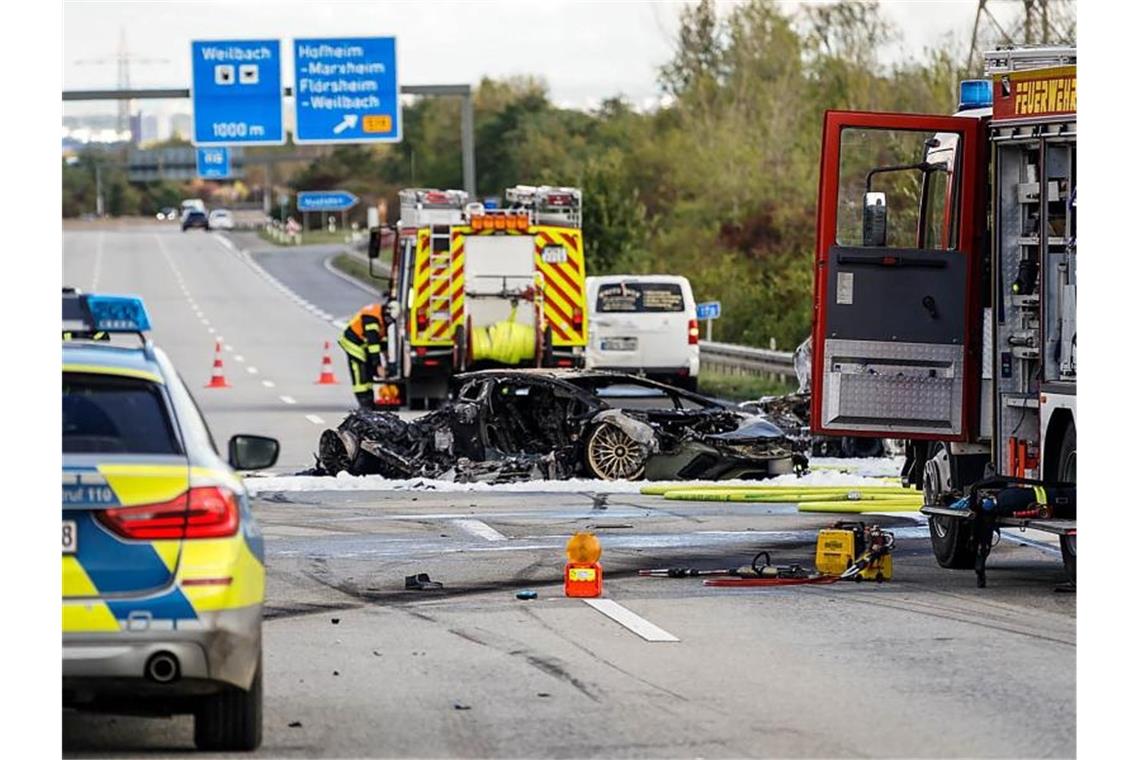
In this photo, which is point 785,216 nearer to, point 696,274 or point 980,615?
point 696,274

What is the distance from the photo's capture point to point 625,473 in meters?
20.3

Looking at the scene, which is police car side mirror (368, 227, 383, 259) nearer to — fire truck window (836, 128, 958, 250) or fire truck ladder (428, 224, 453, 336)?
fire truck ladder (428, 224, 453, 336)

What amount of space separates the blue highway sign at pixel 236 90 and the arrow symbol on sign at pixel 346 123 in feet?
3.86

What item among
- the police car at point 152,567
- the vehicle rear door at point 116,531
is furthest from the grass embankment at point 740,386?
the vehicle rear door at point 116,531

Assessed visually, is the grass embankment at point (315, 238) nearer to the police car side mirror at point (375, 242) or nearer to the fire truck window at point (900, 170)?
the police car side mirror at point (375, 242)

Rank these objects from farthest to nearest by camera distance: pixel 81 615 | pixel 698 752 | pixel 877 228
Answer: pixel 877 228 → pixel 698 752 → pixel 81 615

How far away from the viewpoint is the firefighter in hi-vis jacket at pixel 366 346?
31.7 meters

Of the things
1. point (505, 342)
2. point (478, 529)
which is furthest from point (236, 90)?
point (478, 529)

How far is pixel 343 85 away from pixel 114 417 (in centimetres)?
3959

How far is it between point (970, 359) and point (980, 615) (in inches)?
103

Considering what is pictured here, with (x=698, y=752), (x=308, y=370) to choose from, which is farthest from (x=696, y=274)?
(x=698, y=752)

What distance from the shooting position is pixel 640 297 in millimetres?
33125

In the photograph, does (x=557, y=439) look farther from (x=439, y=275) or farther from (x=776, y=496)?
(x=439, y=275)

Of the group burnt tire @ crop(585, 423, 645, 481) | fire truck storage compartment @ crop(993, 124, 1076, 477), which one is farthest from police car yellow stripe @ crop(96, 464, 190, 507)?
burnt tire @ crop(585, 423, 645, 481)
